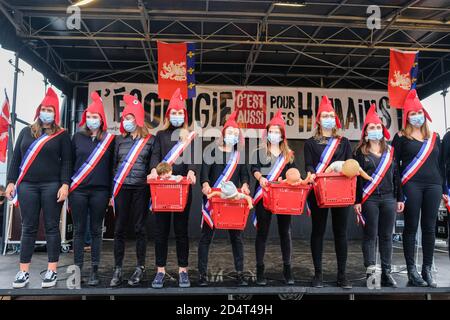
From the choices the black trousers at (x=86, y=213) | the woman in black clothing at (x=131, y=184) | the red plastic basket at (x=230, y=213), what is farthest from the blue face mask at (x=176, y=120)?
the black trousers at (x=86, y=213)

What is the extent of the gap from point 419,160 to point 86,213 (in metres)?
3.12

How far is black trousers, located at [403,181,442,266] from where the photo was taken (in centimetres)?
353

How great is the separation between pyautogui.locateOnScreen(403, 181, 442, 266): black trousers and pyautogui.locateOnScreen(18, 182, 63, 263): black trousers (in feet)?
10.6

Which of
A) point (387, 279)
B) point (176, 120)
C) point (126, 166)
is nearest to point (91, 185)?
point (126, 166)

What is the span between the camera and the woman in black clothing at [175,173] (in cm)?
341

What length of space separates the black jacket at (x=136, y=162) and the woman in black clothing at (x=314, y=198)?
150 cm

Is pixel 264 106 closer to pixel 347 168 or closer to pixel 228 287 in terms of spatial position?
pixel 347 168

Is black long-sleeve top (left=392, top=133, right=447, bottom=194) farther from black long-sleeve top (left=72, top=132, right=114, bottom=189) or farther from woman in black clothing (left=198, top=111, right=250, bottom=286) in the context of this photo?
black long-sleeve top (left=72, top=132, right=114, bottom=189)

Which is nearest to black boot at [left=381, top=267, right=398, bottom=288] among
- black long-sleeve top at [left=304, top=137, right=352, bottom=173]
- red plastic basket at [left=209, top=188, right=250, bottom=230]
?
black long-sleeve top at [left=304, top=137, right=352, bottom=173]

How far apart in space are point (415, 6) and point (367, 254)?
4881 millimetres

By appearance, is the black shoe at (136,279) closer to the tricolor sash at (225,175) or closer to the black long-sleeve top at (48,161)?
the tricolor sash at (225,175)
